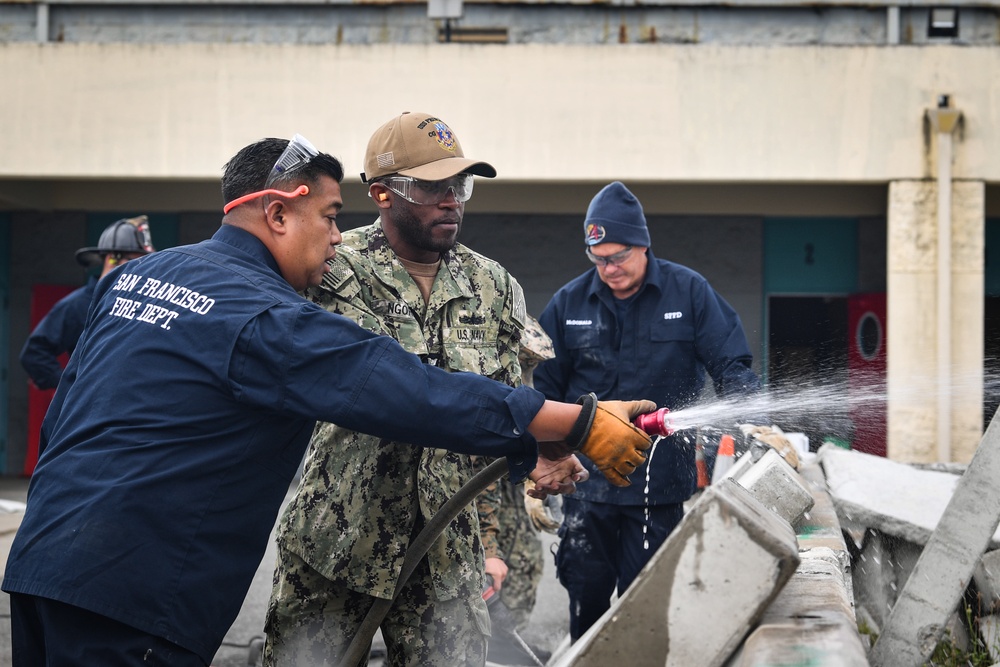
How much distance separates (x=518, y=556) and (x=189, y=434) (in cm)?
373

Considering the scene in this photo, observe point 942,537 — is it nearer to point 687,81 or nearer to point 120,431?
point 120,431

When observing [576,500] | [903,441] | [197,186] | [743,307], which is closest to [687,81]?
[743,307]

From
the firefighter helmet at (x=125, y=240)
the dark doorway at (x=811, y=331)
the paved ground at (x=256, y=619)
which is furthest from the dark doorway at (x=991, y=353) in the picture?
the firefighter helmet at (x=125, y=240)

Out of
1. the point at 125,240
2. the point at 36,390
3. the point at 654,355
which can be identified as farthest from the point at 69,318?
the point at 36,390

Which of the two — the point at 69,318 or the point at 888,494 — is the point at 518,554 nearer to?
the point at 888,494

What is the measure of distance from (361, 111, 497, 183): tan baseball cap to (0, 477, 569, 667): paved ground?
2884 millimetres

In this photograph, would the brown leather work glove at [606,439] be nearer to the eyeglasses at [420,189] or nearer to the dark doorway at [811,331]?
the eyeglasses at [420,189]

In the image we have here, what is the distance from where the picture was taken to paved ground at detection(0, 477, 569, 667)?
5.31m

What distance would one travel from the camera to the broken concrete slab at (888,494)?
17.7 ft

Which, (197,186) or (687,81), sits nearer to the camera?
(687,81)

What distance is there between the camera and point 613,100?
11.1 metres

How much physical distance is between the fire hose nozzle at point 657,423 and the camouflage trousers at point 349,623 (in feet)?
2.95

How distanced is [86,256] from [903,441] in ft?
26.9

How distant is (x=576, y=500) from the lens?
486 centimetres
